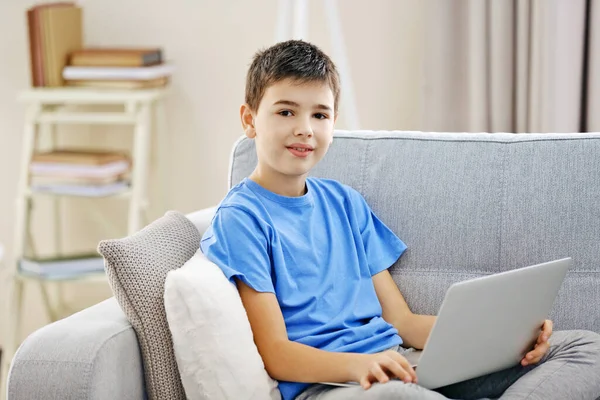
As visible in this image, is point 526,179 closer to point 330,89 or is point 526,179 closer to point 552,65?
point 330,89

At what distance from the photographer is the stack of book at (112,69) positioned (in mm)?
2814

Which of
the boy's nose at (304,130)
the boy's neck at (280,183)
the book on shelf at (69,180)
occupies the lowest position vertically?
the book on shelf at (69,180)

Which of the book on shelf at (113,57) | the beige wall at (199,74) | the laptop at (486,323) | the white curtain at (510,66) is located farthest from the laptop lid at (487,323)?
the book on shelf at (113,57)

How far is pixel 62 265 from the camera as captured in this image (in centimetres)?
288

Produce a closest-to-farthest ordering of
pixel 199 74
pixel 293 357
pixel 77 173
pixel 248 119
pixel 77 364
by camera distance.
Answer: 1. pixel 77 364
2. pixel 293 357
3. pixel 248 119
4. pixel 77 173
5. pixel 199 74

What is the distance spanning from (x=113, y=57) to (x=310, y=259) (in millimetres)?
1435

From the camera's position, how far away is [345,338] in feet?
5.21

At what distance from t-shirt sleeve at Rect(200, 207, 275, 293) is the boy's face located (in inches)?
5.1

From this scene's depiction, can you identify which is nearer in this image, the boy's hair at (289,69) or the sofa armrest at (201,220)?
the boy's hair at (289,69)

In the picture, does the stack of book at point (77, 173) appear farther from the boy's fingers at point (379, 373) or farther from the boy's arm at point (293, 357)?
the boy's fingers at point (379, 373)

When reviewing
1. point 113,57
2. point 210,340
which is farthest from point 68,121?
point 210,340

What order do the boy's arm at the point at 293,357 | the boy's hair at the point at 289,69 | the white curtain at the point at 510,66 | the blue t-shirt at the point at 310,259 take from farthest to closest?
1. the white curtain at the point at 510,66
2. the boy's hair at the point at 289,69
3. the blue t-shirt at the point at 310,259
4. the boy's arm at the point at 293,357

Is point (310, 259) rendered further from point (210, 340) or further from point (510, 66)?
point (510, 66)

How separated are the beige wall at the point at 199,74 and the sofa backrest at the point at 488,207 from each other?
103 centimetres
